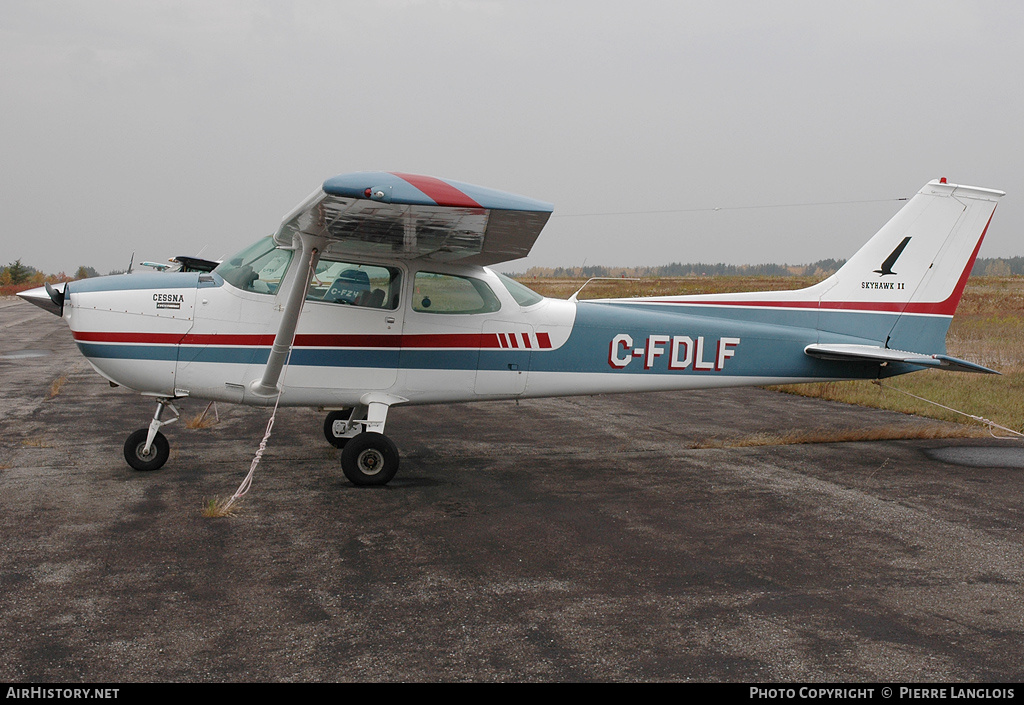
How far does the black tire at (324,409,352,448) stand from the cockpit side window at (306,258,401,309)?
167cm

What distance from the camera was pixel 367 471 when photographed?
6465 millimetres

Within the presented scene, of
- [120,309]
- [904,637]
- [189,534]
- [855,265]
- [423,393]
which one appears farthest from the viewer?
[855,265]

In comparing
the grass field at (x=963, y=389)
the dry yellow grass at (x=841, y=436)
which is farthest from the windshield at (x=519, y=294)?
the dry yellow grass at (x=841, y=436)

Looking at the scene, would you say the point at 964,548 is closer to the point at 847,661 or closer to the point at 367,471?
the point at 847,661

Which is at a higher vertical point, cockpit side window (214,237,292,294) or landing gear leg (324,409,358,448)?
cockpit side window (214,237,292,294)

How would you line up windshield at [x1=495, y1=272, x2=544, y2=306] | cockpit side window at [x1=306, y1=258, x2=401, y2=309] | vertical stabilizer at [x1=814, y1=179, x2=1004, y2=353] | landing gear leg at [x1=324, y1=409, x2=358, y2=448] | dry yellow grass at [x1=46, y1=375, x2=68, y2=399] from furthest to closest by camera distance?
1. dry yellow grass at [x1=46, y1=375, x2=68, y2=399]
2. vertical stabilizer at [x1=814, y1=179, x2=1004, y2=353]
3. landing gear leg at [x1=324, y1=409, x2=358, y2=448]
4. windshield at [x1=495, y1=272, x2=544, y2=306]
5. cockpit side window at [x1=306, y1=258, x2=401, y2=309]

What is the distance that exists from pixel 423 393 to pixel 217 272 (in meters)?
2.16

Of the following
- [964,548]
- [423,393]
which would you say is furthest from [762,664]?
[423,393]

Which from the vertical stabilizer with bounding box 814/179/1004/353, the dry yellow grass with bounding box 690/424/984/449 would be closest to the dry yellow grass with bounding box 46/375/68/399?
the dry yellow grass with bounding box 690/424/984/449

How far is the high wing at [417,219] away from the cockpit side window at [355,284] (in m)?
0.19

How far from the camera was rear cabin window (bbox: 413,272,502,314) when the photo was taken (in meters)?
6.89

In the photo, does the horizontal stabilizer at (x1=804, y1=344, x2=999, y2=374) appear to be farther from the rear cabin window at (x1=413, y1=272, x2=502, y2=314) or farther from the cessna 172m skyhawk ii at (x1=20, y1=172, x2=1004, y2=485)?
the rear cabin window at (x1=413, y1=272, x2=502, y2=314)

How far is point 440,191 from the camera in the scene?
4.83m
